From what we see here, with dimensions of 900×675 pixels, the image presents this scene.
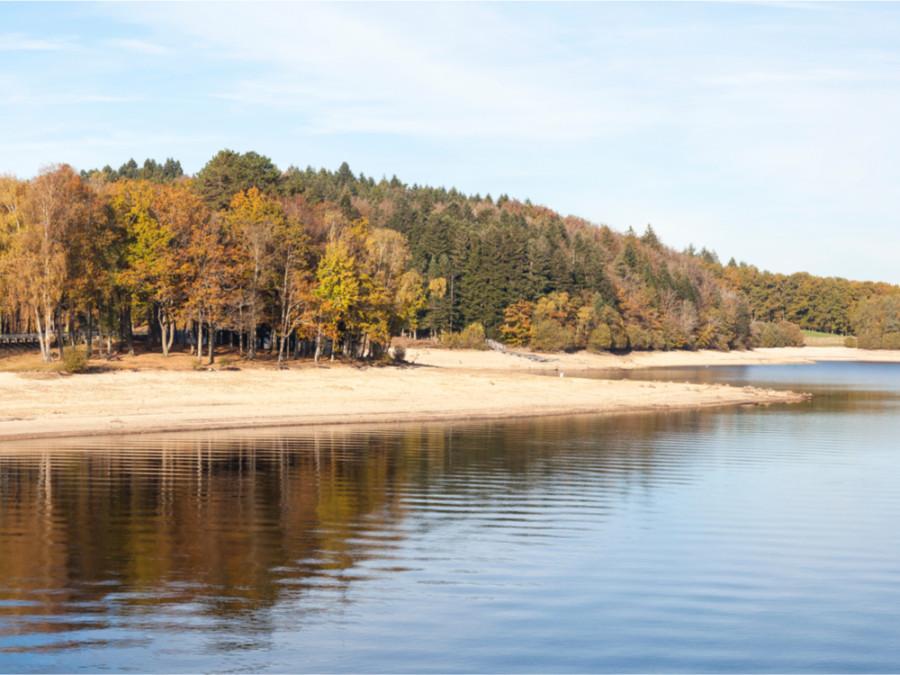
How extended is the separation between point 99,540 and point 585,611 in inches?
453

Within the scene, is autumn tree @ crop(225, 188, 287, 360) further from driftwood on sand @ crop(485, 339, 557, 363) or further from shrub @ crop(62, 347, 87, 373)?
driftwood on sand @ crop(485, 339, 557, 363)

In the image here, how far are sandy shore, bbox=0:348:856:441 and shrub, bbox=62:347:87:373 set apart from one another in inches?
50.6

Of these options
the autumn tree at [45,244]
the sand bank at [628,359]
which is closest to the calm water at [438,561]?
the autumn tree at [45,244]

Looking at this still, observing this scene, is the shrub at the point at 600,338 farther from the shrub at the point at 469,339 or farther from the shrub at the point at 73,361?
the shrub at the point at 73,361

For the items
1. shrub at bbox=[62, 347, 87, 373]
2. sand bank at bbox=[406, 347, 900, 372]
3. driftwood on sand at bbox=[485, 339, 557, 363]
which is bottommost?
sand bank at bbox=[406, 347, 900, 372]

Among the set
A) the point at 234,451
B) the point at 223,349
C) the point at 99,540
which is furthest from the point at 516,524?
the point at 223,349

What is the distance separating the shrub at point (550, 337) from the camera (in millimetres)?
131250

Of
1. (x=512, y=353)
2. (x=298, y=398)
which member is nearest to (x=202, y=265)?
(x=298, y=398)

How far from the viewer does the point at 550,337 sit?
131 meters

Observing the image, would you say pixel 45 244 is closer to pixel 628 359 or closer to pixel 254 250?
pixel 254 250

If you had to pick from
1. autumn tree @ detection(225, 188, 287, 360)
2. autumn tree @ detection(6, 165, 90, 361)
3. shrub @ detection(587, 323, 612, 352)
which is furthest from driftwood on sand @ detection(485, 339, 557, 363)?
autumn tree @ detection(6, 165, 90, 361)

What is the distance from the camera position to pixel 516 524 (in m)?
21.8

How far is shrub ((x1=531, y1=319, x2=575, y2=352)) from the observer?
13125 centimetres

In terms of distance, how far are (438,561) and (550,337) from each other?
11472cm
